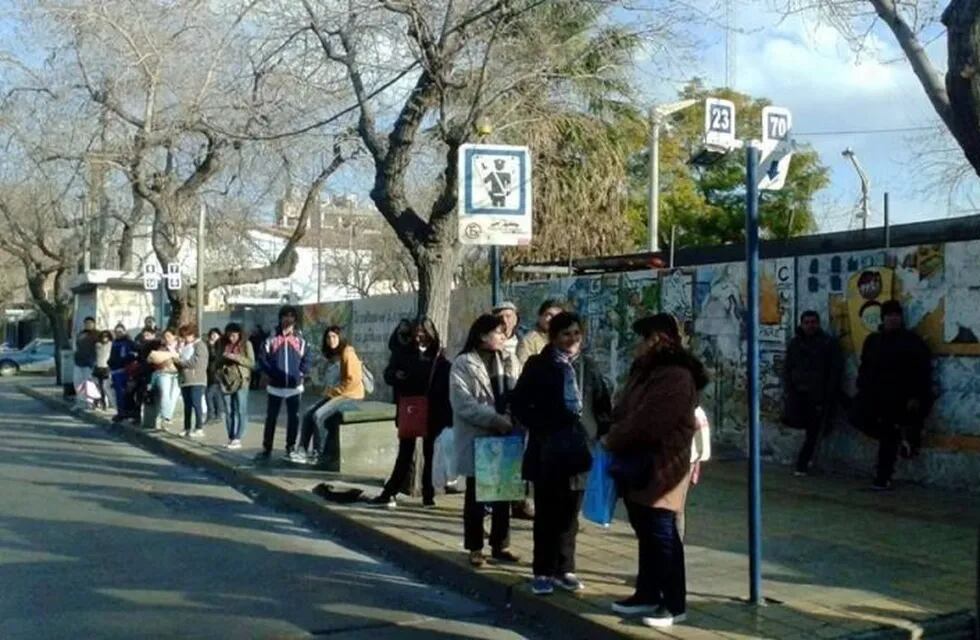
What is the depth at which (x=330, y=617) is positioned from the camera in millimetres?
7914

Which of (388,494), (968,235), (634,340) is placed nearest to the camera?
(388,494)

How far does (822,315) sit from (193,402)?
31.6ft

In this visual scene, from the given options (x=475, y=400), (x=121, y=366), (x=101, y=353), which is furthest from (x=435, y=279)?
(x=101, y=353)

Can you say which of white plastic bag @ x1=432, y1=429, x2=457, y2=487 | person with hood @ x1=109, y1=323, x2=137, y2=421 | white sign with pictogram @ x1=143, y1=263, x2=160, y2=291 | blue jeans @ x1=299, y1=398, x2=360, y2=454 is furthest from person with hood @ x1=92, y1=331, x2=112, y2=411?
white plastic bag @ x1=432, y1=429, x2=457, y2=487

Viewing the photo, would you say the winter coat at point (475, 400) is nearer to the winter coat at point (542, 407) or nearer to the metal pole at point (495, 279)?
the winter coat at point (542, 407)

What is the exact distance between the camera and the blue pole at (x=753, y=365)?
7.32m

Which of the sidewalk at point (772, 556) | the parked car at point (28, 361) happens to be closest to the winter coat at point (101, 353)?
the sidewalk at point (772, 556)

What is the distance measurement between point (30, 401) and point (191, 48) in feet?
51.9

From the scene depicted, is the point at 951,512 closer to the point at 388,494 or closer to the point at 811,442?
the point at 811,442

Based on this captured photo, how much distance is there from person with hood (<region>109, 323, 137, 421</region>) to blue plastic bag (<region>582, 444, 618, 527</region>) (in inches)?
622

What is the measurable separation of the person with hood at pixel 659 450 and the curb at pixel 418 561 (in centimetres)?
33

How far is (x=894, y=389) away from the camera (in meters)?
11.6

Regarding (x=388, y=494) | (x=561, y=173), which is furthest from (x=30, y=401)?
(x=388, y=494)

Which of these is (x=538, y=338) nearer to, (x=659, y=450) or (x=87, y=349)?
(x=659, y=450)
